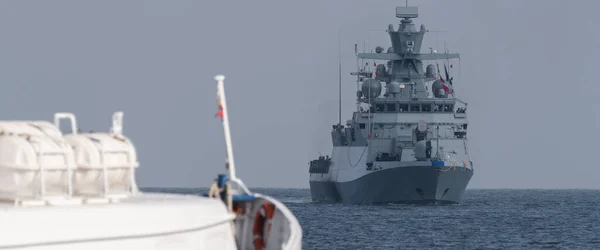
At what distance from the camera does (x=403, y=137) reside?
13862cm

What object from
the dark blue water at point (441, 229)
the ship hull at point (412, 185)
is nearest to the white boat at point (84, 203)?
the dark blue water at point (441, 229)

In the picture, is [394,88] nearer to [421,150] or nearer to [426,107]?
[426,107]

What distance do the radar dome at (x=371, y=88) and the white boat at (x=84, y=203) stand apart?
120 m

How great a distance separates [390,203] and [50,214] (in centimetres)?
11771

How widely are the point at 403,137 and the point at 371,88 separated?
7.04 m

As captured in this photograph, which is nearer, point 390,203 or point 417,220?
point 417,220

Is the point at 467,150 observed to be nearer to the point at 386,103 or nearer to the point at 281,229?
the point at 386,103

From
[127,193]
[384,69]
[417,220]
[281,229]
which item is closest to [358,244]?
[417,220]

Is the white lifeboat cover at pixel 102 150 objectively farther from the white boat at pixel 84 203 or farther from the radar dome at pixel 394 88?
the radar dome at pixel 394 88

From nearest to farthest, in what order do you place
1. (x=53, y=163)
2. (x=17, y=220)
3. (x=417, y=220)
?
(x=17, y=220), (x=53, y=163), (x=417, y=220)

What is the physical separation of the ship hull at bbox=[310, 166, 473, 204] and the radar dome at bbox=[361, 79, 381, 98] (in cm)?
988

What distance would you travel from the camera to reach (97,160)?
19859mm

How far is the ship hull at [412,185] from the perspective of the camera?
130 m

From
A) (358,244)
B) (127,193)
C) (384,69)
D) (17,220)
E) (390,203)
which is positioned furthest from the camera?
(384,69)
